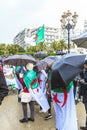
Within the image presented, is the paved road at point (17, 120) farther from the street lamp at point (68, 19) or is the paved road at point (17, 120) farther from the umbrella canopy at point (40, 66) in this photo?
the street lamp at point (68, 19)

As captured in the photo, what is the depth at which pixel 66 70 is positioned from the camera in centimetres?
430

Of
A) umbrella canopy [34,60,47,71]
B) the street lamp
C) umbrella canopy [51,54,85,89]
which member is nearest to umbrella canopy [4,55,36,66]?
umbrella canopy [34,60,47,71]

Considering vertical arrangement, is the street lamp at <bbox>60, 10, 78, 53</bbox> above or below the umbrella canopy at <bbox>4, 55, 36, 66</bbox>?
above

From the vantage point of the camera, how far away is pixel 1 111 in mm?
7379

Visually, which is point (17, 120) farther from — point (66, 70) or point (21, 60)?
point (66, 70)

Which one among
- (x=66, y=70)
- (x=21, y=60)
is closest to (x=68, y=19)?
(x=21, y=60)

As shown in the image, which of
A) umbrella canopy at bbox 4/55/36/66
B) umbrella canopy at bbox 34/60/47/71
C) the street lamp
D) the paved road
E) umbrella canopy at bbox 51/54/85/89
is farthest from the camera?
the street lamp

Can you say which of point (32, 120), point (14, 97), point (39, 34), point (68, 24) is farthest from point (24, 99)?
point (39, 34)

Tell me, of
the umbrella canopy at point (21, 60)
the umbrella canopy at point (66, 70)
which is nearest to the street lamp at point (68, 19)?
the umbrella canopy at point (21, 60)

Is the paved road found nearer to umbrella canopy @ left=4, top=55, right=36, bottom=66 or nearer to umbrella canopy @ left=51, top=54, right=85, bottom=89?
umbrella canopy @ left=4, top=55, right=36, bottom=66

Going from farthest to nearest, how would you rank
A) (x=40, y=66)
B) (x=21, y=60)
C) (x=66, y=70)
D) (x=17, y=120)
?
(x=21, y=60) < (x=40, y=66) < (x=17, y=120) < (x=66, y=70)

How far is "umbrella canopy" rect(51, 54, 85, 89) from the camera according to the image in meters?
4.21

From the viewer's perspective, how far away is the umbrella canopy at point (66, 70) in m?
4.21

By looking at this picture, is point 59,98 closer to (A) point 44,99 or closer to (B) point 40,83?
(A) point 44,99
